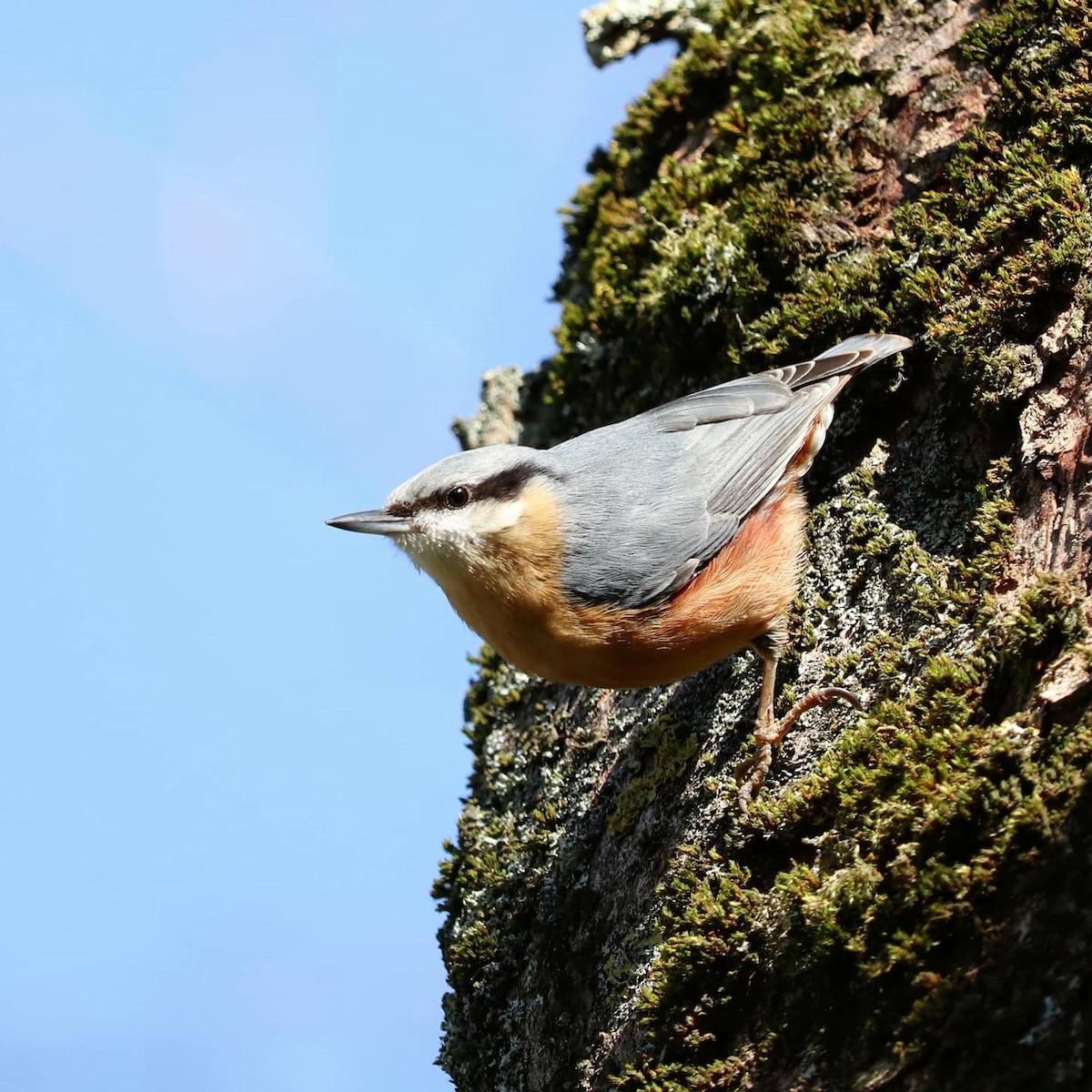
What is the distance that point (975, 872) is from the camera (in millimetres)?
2113

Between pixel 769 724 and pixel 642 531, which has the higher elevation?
pixel 642 531

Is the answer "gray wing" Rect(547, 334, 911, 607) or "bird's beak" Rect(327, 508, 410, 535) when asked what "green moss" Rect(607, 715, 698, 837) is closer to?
"gray wing" Rect(547, 334, 911, 607)

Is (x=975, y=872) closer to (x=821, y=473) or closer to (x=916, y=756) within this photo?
(x=916, y=756)

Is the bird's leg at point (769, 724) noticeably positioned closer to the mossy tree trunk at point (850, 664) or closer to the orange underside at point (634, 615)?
the mossy tree trunk at point (850, 664)

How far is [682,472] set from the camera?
354 centimetres

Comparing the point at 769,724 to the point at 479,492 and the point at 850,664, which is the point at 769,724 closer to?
the point at 850,664

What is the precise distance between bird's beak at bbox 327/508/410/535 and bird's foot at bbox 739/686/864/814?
3.94 ft

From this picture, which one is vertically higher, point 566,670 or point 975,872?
point 566,670

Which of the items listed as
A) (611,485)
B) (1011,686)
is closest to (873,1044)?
(1011,686)

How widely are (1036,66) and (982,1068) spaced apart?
281cm

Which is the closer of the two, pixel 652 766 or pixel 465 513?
pixel 652 766

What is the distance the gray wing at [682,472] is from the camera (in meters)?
3.35

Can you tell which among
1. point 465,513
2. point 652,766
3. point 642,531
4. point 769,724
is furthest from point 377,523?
point 769,724

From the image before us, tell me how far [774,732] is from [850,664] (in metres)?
0.26
